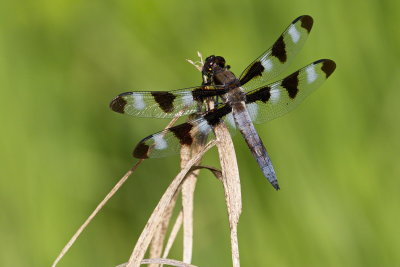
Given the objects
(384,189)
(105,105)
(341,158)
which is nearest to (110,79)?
(105,105)

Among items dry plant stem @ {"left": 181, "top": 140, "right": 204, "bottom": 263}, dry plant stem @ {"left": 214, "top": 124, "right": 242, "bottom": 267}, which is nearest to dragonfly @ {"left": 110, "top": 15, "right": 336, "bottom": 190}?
dry plant stem @ {"left": 181, "top": 140, "right": 204, "bottom": 263}

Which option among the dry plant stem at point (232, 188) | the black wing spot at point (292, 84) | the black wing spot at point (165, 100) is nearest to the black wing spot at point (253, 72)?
the black wing spot at point (292, 84)

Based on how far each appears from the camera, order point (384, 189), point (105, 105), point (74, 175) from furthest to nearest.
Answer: point (105, 105) < point (74, 175) < point (384, 189)

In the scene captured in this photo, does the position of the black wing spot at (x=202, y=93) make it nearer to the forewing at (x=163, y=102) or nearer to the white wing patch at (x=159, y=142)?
the forewing at (x=163, y=102)

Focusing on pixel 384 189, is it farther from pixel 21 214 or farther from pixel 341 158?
pixel 21 214

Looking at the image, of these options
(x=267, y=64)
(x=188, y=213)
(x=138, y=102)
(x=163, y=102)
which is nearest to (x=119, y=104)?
(x=138, y=102)

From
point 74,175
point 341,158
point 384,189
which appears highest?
point 74,175

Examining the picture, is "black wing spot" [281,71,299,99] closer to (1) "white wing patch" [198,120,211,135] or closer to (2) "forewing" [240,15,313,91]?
(2) "forewing" [240,15,313,91]
